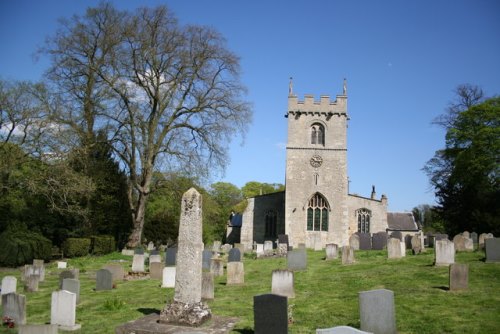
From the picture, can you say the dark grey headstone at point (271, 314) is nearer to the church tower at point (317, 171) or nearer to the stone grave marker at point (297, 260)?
the stone grave marker at point (297, 260)

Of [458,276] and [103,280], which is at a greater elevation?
[458,276]

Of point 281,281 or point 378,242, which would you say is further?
point 378,242

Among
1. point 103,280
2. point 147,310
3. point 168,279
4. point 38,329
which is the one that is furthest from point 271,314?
point 103,280

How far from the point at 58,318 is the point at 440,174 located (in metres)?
34.7

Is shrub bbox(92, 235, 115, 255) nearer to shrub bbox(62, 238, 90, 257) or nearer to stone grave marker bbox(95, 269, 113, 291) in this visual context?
shrub bbox(62, 238, 90, 257)

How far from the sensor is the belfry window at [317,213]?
3097 cm

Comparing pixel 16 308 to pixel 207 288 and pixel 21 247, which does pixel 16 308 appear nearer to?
pixel 207 288

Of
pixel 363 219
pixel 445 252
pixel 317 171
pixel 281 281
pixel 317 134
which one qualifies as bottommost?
pixel 281 281

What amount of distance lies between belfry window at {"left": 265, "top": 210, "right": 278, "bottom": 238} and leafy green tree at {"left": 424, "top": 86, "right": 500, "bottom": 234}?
12379 millimetres

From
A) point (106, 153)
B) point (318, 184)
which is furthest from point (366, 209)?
point (106, 153)

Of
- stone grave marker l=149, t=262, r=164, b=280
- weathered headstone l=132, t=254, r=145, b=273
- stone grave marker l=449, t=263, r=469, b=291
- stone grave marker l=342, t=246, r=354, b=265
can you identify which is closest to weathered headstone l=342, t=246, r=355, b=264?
stone grave marker l=342, t=246, r=354, b=265

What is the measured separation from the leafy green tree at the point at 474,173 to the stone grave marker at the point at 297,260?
665 inches

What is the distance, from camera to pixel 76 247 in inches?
985

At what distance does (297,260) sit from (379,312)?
832 centimetres
